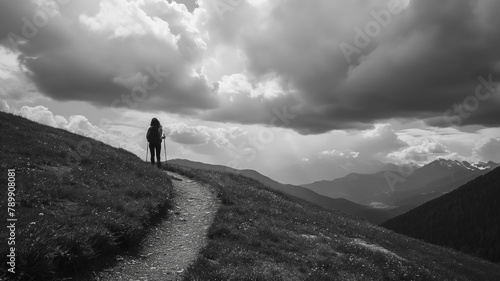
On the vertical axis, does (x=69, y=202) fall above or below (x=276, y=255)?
above

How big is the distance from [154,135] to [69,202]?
51.9 feet

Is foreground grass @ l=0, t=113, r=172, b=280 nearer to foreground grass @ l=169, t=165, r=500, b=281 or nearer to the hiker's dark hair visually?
foreground grass @ l=169, t=165, r=500, b=281

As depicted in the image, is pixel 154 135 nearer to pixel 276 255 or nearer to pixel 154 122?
pixel 154 122

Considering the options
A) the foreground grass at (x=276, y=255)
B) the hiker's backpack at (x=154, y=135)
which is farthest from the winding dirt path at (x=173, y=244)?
the hiker's backpack at (x=154, y=135)

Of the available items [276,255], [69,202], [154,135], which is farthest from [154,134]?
[276,255]

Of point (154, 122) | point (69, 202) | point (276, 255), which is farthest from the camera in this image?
point (154, 122)

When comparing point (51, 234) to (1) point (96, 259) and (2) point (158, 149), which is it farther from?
(2) point (158, 149)

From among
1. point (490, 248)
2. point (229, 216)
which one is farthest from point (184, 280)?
point (490, 248)

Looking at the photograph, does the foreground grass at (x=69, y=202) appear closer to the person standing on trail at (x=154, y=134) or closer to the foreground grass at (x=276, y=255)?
the foreground grass at (x=276, y=255)

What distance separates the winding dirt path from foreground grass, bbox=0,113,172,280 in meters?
0.66

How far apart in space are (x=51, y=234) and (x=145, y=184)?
9372 mm

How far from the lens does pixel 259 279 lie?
10.1 m

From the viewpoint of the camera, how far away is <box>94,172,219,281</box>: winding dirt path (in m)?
10.0

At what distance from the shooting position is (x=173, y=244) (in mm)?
13148
